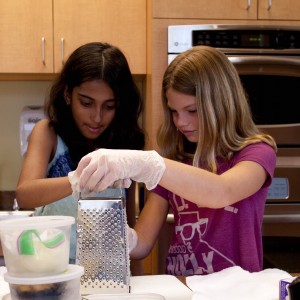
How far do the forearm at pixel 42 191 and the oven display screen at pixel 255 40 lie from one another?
113 cm

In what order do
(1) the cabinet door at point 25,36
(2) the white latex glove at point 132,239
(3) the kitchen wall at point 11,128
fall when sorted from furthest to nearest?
(3) the kitchen wall at point 11,128
(1) the cabinet door at point 25,36
(2) the white latex glove at point 132,239

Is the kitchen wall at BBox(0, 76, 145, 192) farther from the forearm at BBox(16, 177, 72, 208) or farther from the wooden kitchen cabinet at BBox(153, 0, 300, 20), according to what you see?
the forearm at BBox(16, 177, 72, 208)

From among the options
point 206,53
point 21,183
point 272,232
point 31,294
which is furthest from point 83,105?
point 272,232

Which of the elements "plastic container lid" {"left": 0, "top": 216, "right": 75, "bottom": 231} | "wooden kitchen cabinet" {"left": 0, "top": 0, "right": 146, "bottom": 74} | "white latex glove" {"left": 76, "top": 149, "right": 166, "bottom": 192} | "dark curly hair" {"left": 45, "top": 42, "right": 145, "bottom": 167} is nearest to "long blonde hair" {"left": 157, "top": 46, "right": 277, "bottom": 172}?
"dark curly hair" {"left": 45, "top": 42, "right": 145, "bottom": 167}

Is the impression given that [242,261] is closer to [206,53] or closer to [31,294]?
[206,53]

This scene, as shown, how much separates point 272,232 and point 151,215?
0.94 metres

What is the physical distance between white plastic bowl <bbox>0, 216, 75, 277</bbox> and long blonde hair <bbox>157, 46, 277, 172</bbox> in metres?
0.68

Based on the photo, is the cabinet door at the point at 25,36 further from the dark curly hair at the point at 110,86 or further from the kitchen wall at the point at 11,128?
the dark curly hair at the point at 110,86

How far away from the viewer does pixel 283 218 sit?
7.47 ft

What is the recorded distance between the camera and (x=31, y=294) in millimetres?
853

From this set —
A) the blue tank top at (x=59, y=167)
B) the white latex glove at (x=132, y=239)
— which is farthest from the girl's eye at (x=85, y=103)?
the white latex glove at (x=132, y=239)

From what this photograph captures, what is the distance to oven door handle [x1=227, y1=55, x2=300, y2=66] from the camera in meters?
2.21

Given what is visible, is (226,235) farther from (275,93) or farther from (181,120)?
(275,93)

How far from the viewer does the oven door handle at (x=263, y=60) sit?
7.26 feet
